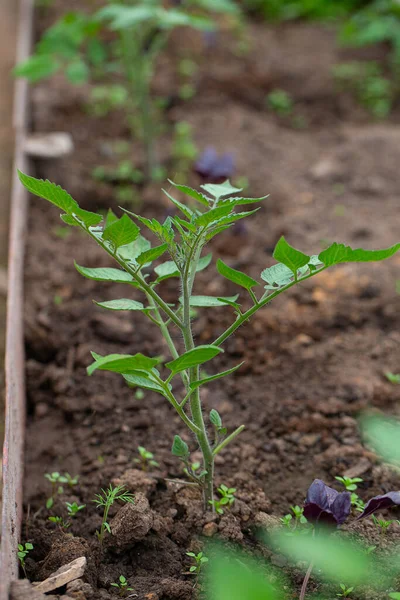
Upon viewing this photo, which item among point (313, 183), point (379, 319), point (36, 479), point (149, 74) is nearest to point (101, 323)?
point (36, 479)

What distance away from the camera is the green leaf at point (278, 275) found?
1483 mm

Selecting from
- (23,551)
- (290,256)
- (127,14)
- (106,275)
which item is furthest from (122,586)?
(127,14)

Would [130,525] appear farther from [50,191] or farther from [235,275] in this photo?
[50,191]

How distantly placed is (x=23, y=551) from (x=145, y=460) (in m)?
0.46

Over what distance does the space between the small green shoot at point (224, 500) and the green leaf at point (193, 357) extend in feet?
1.79

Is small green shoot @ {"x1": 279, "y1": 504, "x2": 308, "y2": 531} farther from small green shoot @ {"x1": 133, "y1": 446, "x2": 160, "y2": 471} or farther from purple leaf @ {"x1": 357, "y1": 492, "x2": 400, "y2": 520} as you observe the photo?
small green shoot @ {"x1": 133, "y1": 446, "x2": 160, "y2": 471}

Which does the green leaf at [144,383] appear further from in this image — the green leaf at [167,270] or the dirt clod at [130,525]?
the dirt clod at [130,525]

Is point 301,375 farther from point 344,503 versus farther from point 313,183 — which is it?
point 313,183

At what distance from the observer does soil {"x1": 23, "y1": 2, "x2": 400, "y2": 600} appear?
1735mm

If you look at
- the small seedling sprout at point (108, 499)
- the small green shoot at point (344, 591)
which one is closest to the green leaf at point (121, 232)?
the small seedling sprout at point (108, 499)

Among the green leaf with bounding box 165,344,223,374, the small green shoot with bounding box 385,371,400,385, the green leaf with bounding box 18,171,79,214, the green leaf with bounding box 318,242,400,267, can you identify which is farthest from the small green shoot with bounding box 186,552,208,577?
the small green shoot with bounding box 385,371,400,385

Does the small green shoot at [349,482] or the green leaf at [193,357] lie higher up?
the green leaf at [193,357]

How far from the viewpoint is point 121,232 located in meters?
1.37

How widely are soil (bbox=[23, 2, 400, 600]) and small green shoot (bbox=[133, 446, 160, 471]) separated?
3cm
